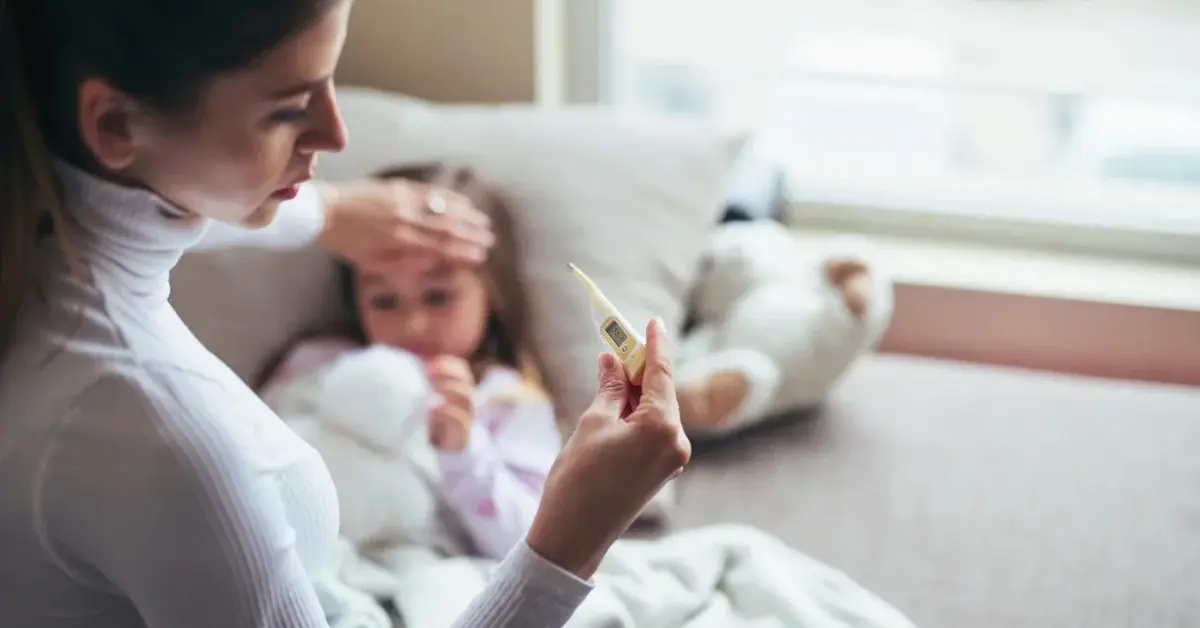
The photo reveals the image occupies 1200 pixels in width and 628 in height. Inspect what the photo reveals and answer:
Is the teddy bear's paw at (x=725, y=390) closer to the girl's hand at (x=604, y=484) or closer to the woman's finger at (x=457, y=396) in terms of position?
the woman's finger at (x=457, y=396)

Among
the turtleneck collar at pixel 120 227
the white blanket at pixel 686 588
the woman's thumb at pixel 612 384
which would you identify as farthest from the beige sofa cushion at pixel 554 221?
the turtleneck collar at pixel 120 227

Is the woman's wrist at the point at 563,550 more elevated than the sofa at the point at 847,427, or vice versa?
the woman's wrist at the point at 563,550

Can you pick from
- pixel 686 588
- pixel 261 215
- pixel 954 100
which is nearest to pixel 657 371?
A: pixel 261 215

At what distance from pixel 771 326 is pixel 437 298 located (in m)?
0.42

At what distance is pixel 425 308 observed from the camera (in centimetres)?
135

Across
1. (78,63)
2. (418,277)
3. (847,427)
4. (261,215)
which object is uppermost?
(78,63)

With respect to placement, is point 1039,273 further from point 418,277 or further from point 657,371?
point 657,371

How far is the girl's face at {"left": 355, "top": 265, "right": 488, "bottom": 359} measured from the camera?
1.33 metres

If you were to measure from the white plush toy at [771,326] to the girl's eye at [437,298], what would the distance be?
290 mm

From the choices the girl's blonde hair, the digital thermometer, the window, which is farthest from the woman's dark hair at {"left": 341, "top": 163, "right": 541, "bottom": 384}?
the girl's blonde hair

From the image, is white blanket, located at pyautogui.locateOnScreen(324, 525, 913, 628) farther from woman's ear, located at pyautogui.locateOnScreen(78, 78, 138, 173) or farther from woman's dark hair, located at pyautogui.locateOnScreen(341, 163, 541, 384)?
woman's ear, located at pyautogui.locateOnScreen(78, 78, 138, 173)

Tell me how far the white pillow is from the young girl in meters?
0.04

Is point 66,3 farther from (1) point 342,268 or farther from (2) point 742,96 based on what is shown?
(2) point 742,96

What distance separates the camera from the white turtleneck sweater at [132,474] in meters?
0.67
